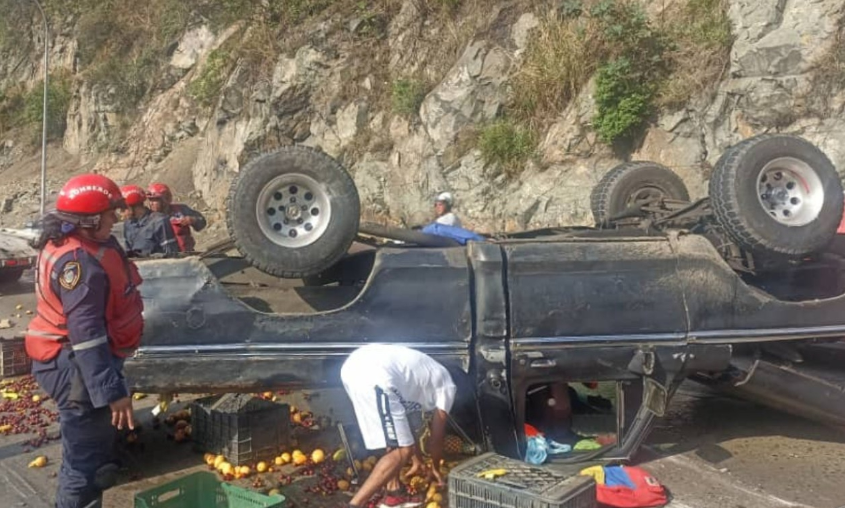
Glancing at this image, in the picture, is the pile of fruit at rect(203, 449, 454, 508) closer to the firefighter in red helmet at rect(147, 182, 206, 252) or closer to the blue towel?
the blue towel

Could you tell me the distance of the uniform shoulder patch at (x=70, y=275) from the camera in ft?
12.0

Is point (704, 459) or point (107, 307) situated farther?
point (704, 459)

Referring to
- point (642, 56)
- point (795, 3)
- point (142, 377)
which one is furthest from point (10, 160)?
point (142, 377)

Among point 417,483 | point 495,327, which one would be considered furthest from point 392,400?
point 495,327

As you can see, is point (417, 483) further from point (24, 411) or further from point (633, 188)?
point (24, 411)

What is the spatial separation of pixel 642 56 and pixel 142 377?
11.1 meters

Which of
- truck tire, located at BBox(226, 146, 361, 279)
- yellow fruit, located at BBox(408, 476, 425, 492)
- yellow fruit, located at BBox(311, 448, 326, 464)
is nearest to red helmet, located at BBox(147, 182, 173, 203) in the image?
truck tire, located at BBox(226, 146, 361, 279)

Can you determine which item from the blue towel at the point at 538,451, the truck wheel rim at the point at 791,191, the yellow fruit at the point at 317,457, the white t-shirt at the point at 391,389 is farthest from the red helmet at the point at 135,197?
the truck wheel rim at the point at 791,191

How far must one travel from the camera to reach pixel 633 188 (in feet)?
23.1

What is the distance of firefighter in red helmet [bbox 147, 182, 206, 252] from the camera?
8031 mm

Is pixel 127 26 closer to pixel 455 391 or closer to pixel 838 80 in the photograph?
pixel 838 80

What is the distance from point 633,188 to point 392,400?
3.66 metres

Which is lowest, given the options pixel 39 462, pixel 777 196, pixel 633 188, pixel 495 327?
Result: pixel 39 462

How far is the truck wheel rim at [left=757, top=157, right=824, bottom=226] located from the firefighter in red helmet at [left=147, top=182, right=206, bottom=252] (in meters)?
5.01
